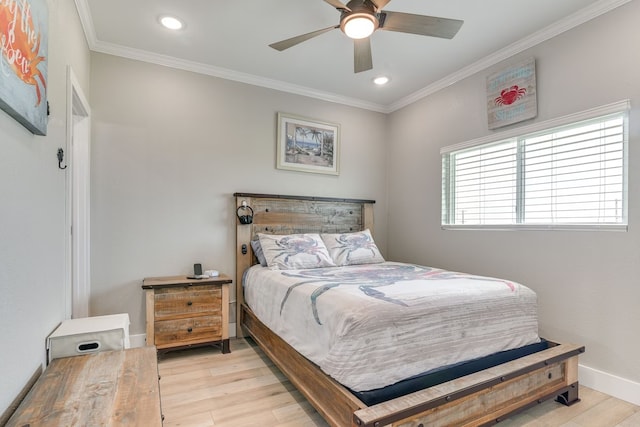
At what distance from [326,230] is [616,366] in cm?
266

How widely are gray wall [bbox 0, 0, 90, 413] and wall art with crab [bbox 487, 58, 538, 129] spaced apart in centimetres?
326

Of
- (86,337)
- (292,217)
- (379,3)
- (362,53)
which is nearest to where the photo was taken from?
(86,337)

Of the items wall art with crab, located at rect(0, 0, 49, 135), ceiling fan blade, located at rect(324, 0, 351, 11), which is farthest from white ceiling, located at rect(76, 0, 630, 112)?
wall art with crab, located at rect(0, 0, 49, 135)

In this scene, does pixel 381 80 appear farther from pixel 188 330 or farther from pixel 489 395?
pixel 188 330

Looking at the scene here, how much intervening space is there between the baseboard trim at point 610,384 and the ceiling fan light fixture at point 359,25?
111 inches

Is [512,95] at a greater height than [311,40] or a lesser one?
lesser

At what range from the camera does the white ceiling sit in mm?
2350

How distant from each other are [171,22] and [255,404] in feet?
9.35

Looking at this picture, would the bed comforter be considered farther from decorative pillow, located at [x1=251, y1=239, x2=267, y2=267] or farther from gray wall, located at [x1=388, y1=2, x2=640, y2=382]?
decorative pillow, located at [x1=251, y1=239, x2=267, y2=267]

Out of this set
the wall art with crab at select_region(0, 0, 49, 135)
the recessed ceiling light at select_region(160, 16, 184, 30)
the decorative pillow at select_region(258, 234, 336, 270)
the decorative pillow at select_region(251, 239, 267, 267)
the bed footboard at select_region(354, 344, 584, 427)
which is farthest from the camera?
the decorative pillow at select_region(251, 239, 267, 267)

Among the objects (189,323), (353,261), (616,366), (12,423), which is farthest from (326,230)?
(12,423)

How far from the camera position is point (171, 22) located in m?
2.54

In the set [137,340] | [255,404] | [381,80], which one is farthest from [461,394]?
[381,80]

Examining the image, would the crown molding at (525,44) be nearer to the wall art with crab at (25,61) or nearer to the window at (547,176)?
the window at (547,176)
